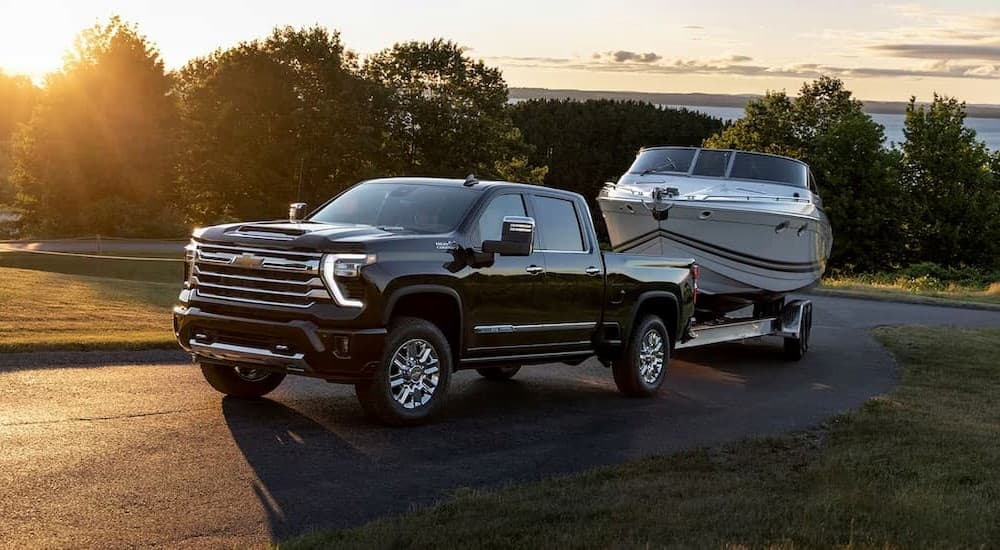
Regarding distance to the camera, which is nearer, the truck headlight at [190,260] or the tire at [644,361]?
the truck headlight at [190,260]

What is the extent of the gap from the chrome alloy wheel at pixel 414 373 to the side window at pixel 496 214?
45.9 inches

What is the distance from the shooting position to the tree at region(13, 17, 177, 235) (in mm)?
62594

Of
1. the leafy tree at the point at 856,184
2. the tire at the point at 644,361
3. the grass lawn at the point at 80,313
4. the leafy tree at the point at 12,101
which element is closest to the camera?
the tire at the point at 644,361

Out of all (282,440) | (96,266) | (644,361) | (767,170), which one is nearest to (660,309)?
(644,361)

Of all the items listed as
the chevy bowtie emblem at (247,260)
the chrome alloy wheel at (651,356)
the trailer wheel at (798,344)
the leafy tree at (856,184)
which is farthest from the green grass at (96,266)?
the leafy tree at (856,184)

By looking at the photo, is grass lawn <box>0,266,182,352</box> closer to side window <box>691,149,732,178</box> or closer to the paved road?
the paved road

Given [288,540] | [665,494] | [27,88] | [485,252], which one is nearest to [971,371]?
[485,252]

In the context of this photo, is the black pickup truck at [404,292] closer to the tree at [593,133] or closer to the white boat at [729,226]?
the white boat at [729,226]

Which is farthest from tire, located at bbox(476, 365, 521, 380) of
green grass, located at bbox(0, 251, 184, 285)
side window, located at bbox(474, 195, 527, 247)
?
green grass, located at bbox(0, 251, 184, 285)

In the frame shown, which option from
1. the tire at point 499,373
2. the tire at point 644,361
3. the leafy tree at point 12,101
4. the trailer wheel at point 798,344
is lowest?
the trailer wheel at point 798,344

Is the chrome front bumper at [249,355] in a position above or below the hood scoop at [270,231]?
below

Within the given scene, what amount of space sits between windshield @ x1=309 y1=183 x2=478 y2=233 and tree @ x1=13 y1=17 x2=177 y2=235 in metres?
51.3

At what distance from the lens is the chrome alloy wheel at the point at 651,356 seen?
41.9ft

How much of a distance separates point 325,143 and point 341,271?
49049 mm
